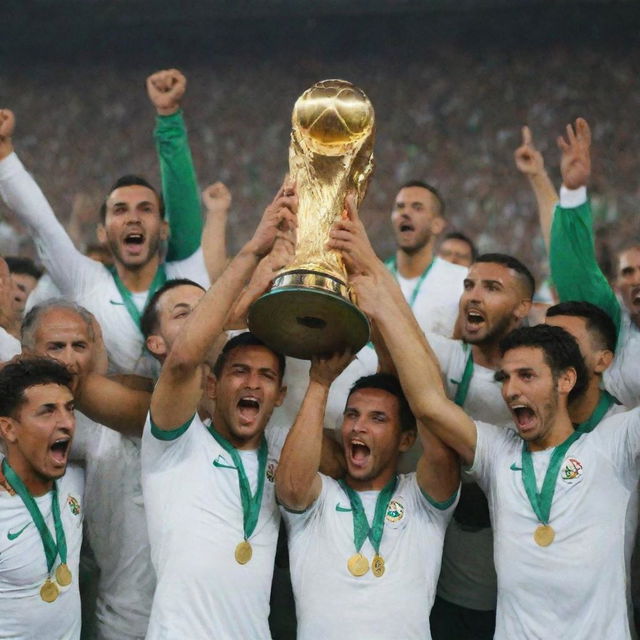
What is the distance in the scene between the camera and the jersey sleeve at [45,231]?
3824 mm

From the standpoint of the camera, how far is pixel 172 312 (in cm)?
351

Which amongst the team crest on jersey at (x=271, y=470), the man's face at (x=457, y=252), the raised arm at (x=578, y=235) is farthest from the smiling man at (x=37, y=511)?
the man's face at (x=457, y=252)

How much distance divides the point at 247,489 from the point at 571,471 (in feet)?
2.62

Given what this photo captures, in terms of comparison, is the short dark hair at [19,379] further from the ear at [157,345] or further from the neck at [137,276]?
the neck at [137,276]

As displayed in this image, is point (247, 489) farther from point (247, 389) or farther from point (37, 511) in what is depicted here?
point (37, 511)

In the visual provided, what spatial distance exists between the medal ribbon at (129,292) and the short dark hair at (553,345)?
115cm

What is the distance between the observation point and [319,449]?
305cm

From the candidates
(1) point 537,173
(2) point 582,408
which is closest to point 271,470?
(2) point 582,408

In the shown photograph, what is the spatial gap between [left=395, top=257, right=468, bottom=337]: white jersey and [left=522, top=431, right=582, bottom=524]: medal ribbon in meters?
1.08

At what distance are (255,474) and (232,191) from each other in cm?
494

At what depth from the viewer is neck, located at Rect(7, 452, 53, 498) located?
3137 millimetres

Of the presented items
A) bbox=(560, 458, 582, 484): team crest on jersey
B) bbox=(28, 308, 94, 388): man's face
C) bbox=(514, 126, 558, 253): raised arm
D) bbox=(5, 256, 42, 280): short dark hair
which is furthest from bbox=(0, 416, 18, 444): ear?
bbox=(514, 126, 558, 253): raised arm

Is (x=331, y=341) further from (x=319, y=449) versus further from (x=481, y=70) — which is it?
(x=481, y=70)

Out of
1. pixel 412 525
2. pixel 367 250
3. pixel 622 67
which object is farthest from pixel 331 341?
pixel 622 67
